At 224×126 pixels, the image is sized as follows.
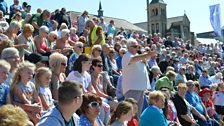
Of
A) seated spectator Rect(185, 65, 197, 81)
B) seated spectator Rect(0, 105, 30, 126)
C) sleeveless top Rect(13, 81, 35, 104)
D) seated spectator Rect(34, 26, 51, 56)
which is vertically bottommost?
seated spectator Rect(185, 65, 197, 81)

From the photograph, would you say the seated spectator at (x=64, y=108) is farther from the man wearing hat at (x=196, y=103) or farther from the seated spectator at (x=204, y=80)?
the seated spectator at (x=204, y=80)

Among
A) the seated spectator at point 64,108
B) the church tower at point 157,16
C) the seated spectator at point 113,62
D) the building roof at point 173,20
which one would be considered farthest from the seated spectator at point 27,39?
the building roof at point 173,20

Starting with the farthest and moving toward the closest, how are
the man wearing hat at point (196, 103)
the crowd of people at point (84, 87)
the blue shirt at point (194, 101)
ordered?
the blue shirt at point (194, 101) → the man wearing hat at point (196, 103) → the crowd of people at point (84, 87)

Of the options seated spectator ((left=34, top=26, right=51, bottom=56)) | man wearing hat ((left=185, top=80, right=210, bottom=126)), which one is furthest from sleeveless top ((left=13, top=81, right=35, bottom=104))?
man wearing hat ((left=185, top=80, right=210, bottom=126))

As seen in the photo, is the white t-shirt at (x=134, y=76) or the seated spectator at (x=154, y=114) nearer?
the seated spectator at (x=154, y=114)

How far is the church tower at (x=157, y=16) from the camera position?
10756 centimetres

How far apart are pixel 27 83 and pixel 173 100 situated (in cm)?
470

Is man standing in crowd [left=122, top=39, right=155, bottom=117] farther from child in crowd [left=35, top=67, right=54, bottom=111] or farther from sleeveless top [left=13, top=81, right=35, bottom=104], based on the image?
sleeveless top [left=13, top=81, right=35, bottom=104]

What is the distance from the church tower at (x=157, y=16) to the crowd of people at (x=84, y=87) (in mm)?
93812

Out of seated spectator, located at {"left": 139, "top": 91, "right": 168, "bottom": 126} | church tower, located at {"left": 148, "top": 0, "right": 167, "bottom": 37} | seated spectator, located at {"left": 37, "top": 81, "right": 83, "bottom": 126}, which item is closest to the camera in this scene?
seated spectator, located at {"left": 37, "top": 81, "right": 83, "bottom": 126}

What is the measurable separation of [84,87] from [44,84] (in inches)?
62.8

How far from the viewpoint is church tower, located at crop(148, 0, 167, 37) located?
108 metres

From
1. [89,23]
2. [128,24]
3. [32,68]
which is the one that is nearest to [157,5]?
[128,24]

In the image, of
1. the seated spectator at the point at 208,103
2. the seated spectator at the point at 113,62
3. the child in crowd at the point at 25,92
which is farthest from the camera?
the seated spectator at the point at 208,103
